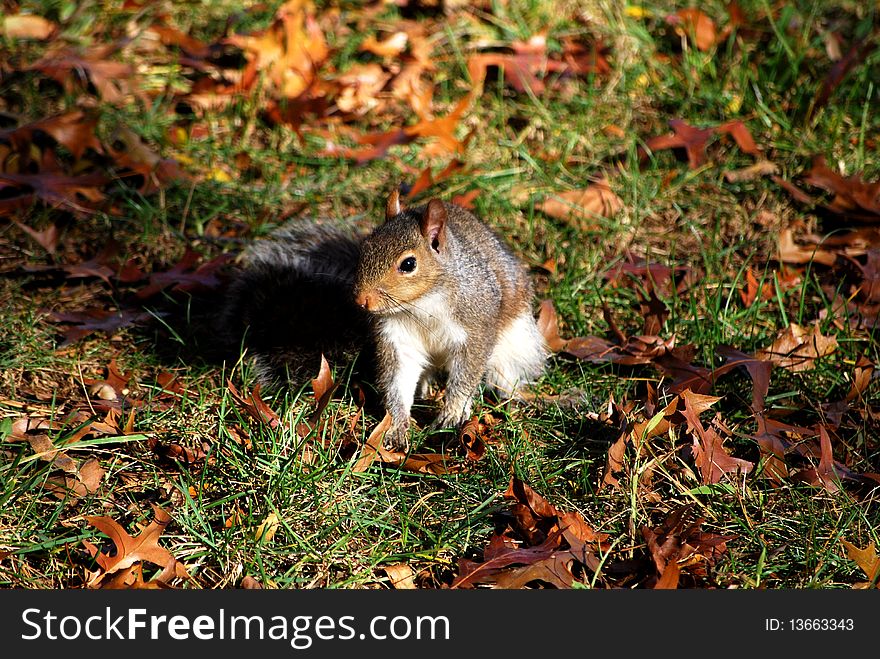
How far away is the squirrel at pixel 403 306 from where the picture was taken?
10.2 feet

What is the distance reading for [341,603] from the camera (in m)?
2.60

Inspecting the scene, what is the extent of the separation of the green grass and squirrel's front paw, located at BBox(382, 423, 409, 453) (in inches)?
2.1

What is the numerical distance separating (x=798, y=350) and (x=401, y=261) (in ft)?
4.99

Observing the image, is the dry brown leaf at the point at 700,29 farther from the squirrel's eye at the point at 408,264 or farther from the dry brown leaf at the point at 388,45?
the squirrel's eye at the point at 408,264

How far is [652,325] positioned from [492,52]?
207 cm

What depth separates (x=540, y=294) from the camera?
401cm

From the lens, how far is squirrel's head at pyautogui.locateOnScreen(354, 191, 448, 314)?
3.05 meters

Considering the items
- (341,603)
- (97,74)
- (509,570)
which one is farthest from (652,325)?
(97,74)

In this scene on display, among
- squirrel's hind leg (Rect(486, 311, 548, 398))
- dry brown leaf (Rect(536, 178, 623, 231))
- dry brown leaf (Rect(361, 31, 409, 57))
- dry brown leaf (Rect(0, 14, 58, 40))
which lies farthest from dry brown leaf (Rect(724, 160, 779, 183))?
dry brown leaf (Rect(0, 14, 58, 40))

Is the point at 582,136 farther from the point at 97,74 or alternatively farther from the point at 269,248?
the point at 97,74

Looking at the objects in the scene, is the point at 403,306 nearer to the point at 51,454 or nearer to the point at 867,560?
the point at 51,454

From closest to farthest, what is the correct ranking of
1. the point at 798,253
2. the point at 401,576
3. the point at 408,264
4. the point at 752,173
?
the point at 401,576
the point at 408,264
the point at 798,253
the point at 752,173

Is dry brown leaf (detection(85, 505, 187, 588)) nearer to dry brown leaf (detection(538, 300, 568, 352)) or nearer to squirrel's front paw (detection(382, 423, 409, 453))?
squirrel's front paw (detection(382, 423, 409, 453))

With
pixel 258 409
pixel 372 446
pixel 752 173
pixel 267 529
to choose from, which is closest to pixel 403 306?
pixel 372 446
